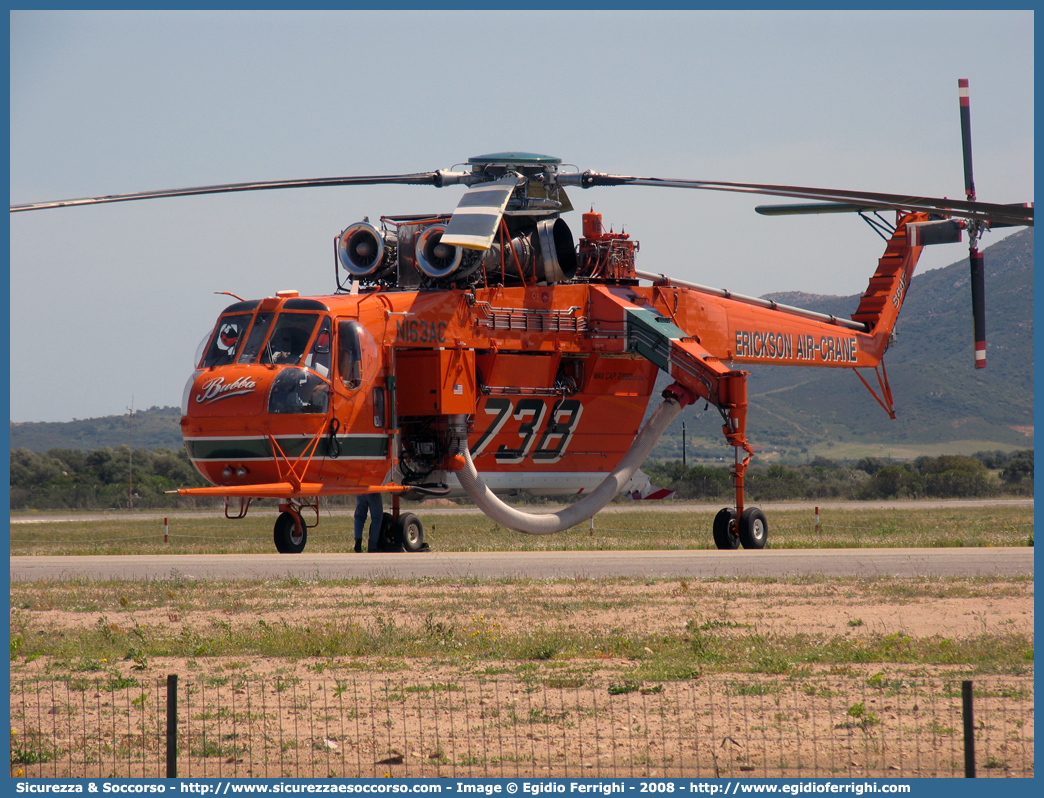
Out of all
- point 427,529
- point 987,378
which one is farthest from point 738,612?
point 987,378

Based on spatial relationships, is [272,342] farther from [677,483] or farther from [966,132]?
[677,483]

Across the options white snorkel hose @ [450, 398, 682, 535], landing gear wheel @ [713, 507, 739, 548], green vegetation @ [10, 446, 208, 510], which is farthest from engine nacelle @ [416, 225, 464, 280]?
green vegetation @ [10, 446, 208, 510]

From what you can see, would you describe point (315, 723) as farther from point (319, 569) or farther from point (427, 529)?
point (427, 529)

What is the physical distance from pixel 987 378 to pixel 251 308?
189726mm

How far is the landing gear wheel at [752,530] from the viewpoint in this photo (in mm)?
24094

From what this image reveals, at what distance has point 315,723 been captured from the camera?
33.3 feet

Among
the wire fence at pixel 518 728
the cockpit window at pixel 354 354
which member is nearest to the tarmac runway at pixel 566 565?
the cockpit window at pixel 354 354

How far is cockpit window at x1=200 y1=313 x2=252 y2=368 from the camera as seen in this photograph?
795 inches

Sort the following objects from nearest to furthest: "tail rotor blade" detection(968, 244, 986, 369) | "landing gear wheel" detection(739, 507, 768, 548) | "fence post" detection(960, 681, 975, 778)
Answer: "fence post" detection(960, 681, 975, 778), "landing gear wheel" detection(739, 507, 768, 548), "tail rotor blade" detection(968, 244, 986, 369)

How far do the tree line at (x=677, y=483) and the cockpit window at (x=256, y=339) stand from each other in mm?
39437

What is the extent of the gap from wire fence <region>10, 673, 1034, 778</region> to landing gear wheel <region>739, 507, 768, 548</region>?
12.8 metres

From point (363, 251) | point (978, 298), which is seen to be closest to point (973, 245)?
point (978, 298)

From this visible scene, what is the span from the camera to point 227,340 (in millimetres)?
20359

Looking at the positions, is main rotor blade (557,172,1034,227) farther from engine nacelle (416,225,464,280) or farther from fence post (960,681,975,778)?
fence post (960,681,975,778)
